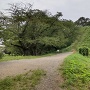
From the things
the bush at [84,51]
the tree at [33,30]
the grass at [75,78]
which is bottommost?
the grass at [75,78]

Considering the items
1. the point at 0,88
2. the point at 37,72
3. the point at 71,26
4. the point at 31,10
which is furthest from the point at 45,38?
the point at 0,88

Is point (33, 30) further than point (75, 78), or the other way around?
point (33, 30)

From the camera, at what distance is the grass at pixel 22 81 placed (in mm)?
7777

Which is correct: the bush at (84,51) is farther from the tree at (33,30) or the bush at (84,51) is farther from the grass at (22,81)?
the grass at (22,81)

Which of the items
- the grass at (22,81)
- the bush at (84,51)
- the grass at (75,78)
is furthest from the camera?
the bush at (84,51)

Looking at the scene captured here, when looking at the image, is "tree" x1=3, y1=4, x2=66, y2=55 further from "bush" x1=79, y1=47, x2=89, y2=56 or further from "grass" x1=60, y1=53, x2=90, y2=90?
"grass" x1=60, y1=53, x2=90, y2=90

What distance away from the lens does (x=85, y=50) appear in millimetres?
24156

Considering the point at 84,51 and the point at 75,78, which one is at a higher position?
the point at 84,51

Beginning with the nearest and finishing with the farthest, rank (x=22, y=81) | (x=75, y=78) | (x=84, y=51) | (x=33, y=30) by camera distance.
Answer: (x=22, y=81) → (x=75, y=78) → (x=84, y=51) → (x=33, y=30)

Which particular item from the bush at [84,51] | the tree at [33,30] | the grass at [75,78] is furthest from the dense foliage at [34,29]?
the grass at [75,78]

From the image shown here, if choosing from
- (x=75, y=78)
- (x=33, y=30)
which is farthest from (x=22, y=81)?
(x=33, y=30)

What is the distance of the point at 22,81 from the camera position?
8367 mm

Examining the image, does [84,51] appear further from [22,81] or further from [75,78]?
[22,81]

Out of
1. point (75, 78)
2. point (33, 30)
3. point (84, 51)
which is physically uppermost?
point (33, 30)
